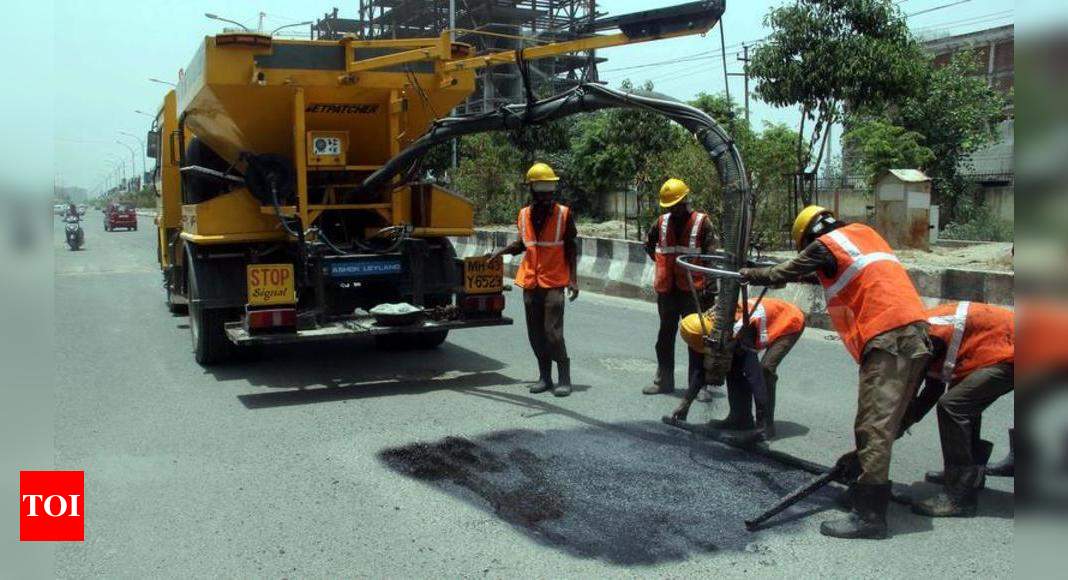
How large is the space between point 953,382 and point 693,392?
1723 mm

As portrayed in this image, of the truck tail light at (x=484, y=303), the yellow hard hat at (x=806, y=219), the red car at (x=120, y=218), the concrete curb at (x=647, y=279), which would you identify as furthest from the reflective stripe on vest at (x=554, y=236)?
Answer: the red car at (x=120, y=218)

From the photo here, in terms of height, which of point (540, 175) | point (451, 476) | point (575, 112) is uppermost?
point (575, 112)

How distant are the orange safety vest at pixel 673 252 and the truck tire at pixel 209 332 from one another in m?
3.97

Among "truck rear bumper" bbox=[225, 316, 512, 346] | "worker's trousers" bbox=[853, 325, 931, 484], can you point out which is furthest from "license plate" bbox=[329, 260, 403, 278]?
"worker's trousers" bbox=[853, 325, 931, 484]

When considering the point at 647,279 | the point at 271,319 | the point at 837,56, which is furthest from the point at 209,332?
the point at 837,56

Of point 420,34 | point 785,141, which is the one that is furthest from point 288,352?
point 420,34

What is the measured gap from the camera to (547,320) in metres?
7.16

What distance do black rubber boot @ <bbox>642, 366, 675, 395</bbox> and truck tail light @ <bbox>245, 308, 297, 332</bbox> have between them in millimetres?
2884

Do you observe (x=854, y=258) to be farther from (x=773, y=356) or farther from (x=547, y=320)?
(x=547, y=320)

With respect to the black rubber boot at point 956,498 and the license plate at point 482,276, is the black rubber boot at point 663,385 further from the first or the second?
the black rubber boot at point 956,498

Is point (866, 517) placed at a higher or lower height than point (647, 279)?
lower

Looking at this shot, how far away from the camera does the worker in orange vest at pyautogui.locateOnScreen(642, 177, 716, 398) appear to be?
694cm

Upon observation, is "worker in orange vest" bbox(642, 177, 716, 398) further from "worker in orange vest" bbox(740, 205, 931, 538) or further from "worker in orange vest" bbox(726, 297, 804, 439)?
"worker in orange vest" bbox(740, 205, 931, 538)

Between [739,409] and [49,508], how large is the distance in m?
4.12
